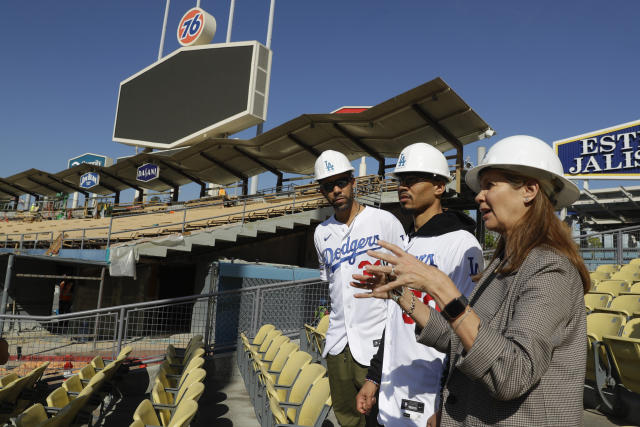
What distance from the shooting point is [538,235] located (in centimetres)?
138

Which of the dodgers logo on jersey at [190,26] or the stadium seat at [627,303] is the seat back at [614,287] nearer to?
the stadium seat at [627,303]

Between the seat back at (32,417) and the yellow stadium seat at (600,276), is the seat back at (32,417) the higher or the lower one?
the lower one

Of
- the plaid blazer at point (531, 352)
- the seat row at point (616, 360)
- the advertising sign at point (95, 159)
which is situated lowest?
the seat row at point (616, 360)

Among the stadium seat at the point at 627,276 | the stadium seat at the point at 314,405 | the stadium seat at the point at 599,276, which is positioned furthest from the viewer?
the stadium seat at the point at 599,276

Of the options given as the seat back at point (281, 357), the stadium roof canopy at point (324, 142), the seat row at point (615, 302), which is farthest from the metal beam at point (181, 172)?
the seat row at point (615, 302)

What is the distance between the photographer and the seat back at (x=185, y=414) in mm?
2788

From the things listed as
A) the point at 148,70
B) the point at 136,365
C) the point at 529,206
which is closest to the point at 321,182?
the point at 529,206

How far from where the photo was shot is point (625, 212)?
76.3 feet

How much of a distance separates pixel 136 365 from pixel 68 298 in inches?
364

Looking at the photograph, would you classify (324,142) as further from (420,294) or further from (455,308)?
(455,308)

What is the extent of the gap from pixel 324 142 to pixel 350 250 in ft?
53.2

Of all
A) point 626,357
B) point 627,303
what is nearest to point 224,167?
point 627,303

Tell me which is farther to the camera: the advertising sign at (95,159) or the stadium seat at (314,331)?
the advertising sign at (95,159)

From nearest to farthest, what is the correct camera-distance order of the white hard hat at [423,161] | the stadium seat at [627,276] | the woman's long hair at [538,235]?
the woman's long hair at [538,235] → the white hard hat at [423,161] → the stadium seat at [627,276]
